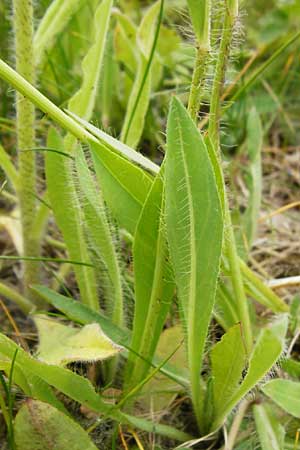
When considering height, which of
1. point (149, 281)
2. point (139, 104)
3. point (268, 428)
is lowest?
point (268, 428)

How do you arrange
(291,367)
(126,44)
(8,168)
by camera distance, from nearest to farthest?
1. (291,367)
2. (8,168)
3. (126,44)

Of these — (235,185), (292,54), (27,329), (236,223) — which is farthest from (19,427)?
(292,54)

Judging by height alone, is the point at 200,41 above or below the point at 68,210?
above

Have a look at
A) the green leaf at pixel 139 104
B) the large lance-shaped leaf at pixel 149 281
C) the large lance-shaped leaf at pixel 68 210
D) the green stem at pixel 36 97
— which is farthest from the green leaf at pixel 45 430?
the green leaf at pixel 139 104

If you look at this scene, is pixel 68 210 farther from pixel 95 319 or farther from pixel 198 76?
pixel 198 76

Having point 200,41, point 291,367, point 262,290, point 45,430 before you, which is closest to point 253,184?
point 262,290

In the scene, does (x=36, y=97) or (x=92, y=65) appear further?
(x=92, y=65)

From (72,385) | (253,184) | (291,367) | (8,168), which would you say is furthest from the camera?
(253,184)

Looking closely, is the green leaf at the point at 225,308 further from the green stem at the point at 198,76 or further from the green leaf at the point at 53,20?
the green leaf at the point at 53,20
